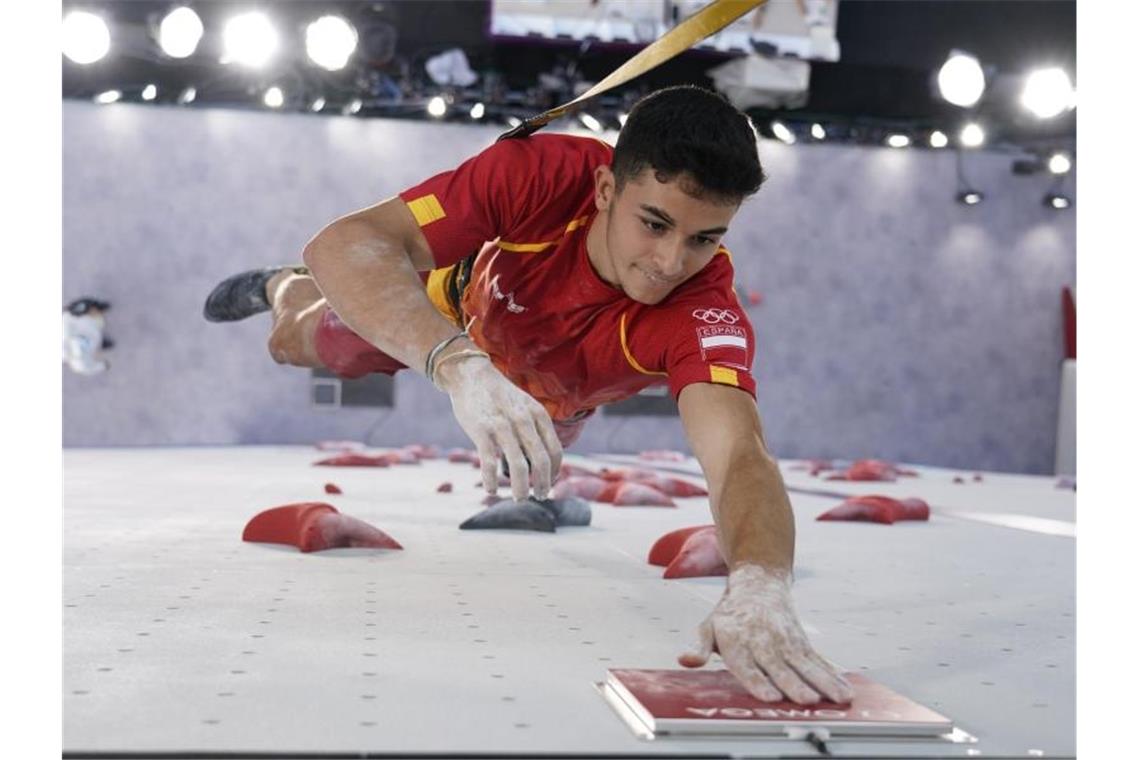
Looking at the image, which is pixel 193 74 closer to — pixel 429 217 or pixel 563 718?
pixel 429 217

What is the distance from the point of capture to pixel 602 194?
238 centimetres

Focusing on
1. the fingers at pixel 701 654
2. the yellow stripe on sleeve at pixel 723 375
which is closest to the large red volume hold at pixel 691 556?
the yellow stripe on sleeve at pixel 723 375

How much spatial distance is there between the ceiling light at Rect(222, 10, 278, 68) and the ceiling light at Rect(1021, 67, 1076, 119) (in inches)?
199

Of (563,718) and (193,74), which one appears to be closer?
(563,718)

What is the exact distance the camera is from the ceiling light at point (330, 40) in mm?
7504

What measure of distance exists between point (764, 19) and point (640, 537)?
18.1 ft

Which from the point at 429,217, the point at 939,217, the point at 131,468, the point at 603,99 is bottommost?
the point at 131,468

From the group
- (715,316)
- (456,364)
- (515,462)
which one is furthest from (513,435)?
(715,316)

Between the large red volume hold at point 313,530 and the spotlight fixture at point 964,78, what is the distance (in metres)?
6.22

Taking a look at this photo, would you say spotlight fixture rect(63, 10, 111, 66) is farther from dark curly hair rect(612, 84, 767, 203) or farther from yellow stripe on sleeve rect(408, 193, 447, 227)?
dark curly hair rect(612, 84, 767, 203)

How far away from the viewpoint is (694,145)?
6.91 ft
